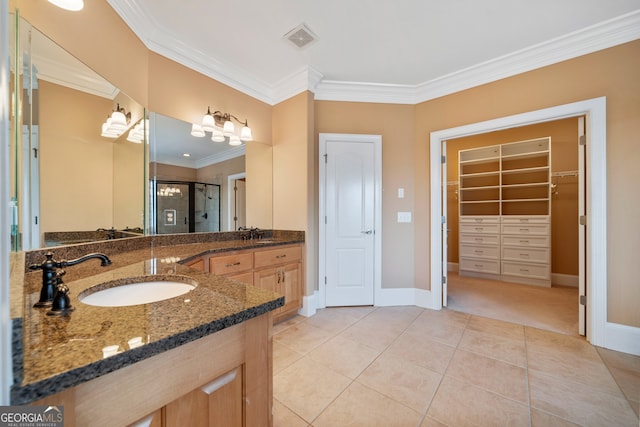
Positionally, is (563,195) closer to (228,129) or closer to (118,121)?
(228,129)

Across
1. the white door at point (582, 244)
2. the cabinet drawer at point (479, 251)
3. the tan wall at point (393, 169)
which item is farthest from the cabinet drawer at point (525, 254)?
the tan wall at point (393, 169)

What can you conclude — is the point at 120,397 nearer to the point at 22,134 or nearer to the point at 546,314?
the point at 22,134

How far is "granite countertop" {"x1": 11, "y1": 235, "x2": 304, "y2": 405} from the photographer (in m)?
0.41

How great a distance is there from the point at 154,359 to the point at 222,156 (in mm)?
2407

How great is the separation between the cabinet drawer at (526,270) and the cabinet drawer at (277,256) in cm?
357

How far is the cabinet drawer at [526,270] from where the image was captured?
3.70 metres

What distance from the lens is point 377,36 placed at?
216 cm

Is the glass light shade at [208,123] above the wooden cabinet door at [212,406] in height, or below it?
above

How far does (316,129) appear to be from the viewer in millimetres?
2943

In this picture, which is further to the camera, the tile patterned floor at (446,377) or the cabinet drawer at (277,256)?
the cabinet drawer at (277,256)

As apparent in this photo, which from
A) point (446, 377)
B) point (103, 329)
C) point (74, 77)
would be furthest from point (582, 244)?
point (74, 77)

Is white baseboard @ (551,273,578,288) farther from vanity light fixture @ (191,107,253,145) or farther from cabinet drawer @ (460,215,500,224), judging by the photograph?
vanity light fixture @ (191,107,253,145)

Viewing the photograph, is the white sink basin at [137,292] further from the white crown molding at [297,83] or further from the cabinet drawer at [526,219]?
the cabinet drawer at [526,219]

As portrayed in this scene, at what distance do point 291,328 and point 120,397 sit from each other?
2066 millimetres
